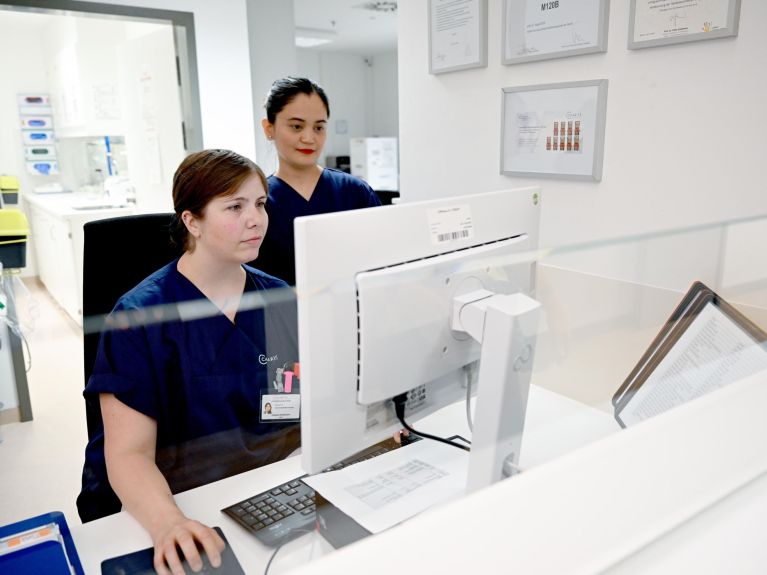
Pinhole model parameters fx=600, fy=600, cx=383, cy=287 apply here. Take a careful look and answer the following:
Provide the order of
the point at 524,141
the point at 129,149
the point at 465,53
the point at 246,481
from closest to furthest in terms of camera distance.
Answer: the point at 246,481, the point at 524,141, the point at 465,53, the point at 129,149

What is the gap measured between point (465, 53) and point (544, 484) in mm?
1736

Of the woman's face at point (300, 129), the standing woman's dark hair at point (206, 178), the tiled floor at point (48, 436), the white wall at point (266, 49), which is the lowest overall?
the tiled floor at point (48, 436)

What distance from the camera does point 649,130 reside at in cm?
157

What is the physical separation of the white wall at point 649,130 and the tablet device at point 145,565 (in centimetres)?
132

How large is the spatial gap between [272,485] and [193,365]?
0.28 m

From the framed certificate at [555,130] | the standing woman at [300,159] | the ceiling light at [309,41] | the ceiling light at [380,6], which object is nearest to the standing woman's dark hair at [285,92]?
the standing woman at [300,159]

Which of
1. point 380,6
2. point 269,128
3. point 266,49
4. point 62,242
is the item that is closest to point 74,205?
point 62,242

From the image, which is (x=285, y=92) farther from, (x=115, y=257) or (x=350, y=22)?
(x=350, y=22)

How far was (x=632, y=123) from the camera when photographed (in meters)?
1.60

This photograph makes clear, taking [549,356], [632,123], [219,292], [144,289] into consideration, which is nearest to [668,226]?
[632,123]

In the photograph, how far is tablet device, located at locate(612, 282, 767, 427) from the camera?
85 cm

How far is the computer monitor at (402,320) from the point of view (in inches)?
26.5

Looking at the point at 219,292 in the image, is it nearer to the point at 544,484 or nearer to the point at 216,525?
the point at 216,525

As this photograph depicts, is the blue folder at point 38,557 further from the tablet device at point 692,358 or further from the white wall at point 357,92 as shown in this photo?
the white wall at point 357,92
